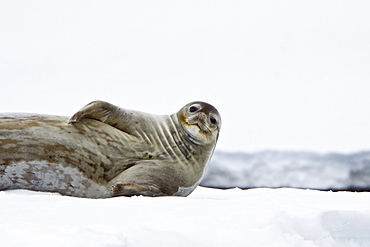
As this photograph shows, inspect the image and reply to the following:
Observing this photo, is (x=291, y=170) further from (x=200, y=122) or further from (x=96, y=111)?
(x=96, y=111)

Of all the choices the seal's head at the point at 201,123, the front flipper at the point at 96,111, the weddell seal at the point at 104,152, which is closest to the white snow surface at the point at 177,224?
the weddell seal at the point at 104,152

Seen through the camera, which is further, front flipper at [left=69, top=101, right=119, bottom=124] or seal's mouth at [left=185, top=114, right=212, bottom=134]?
seal's mouth at [left=185, top=114, right=212, bottom=134]

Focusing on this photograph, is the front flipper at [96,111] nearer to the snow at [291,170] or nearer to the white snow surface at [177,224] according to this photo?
the white snow surface at [177,224]

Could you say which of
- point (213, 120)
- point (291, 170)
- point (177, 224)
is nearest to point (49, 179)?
point (213, 120)

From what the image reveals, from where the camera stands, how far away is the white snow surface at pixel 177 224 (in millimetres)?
1365

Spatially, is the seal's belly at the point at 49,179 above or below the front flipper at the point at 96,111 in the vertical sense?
below

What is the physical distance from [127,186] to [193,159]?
100 centimetres

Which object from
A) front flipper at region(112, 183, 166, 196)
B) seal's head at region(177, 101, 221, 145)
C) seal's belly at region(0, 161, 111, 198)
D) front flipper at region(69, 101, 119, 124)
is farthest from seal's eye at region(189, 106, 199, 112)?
front flipper at region(112, 183, 166, 196)

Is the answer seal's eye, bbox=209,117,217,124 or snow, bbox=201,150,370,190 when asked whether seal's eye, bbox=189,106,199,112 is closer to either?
seal's eye, bbox=209,117,217,124

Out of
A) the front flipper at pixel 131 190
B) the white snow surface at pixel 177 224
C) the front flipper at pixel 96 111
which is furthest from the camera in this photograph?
the front flipper at pixel 96 111

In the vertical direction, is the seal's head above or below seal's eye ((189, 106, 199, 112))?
below

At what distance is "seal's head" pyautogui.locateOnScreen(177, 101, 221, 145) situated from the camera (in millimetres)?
3828

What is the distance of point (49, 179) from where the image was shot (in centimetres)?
296

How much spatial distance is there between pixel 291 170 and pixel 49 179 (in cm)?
356
